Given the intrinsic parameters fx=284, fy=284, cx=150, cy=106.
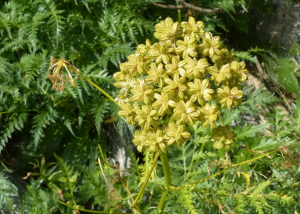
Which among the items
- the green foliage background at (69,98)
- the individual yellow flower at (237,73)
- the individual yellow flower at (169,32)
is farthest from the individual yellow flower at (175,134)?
the green foliage background at (69,98)

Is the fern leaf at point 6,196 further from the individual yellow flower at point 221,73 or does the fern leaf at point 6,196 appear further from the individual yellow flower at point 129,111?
the individual yellow flower at point 221,73

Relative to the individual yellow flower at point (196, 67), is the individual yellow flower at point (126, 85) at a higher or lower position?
lower

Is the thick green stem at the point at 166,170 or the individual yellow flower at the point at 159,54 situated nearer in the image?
the individual yellow flower at the point at 159,54

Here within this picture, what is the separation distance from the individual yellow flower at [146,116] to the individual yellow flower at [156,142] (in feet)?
0.14

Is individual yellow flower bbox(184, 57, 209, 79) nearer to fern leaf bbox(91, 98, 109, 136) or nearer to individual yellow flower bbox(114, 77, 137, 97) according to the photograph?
individual yellow flower bbox(114, 77, 137, 97)

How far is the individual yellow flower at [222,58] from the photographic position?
1364mm

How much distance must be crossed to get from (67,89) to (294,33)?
133 inches

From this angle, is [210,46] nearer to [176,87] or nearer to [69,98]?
[176,87]

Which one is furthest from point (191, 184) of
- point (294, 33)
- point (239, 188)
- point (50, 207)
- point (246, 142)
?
point (294, 33)

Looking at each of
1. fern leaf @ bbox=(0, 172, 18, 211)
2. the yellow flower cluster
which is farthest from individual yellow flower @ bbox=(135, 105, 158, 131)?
fern leaf @ bbox=(0, 172, 18, 211)

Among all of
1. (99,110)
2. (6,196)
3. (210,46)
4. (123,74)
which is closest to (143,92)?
(123,74)

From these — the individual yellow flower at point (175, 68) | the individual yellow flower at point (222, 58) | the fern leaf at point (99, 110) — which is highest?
the individual yellow flower at point (222, 58)

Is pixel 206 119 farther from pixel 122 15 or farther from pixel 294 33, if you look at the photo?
pixel 294 33

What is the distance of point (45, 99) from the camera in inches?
102
